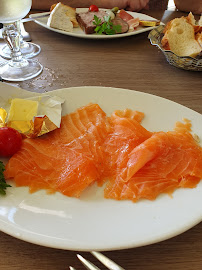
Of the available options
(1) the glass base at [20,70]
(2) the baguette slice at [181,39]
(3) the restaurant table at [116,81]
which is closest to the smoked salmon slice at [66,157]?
(3) the restaurant table at [116,81]

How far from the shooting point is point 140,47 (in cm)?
205

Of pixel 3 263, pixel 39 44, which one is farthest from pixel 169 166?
pixel 39 44

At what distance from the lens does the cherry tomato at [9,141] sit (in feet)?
3.43

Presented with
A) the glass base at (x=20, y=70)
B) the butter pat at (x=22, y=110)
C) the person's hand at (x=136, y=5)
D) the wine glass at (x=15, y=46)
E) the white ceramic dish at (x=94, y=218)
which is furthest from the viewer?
the person's hand at (x=136, y=5)

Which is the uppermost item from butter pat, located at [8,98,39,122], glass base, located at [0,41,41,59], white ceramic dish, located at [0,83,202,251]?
butter pat, located at [8,98,39,122]

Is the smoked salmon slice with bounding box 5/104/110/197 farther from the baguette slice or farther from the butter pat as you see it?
the baguette slice

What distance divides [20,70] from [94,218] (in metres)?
1.17

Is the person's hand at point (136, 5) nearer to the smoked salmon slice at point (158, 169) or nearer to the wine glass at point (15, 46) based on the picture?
the wine glass at point (15, 46)

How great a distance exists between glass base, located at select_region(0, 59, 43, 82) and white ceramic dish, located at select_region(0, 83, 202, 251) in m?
0.89

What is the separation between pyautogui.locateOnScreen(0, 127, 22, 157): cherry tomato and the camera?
3.43 feet

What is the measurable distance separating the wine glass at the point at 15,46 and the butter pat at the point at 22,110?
1.51 feet

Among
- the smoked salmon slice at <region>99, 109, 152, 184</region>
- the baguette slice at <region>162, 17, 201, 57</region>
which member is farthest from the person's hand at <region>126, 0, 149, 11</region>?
the smoked salmon slice at <region>99, 109, 152, 184</region>

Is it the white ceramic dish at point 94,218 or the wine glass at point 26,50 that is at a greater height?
the wine glass at point 26,50

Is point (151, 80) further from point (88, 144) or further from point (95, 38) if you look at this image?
point (88, 144)
